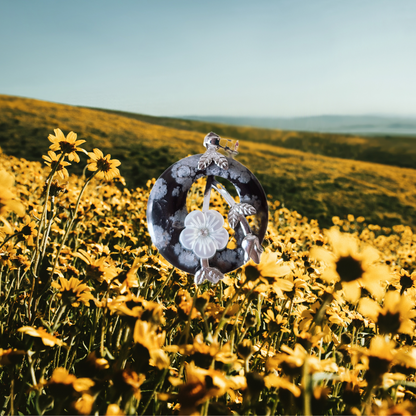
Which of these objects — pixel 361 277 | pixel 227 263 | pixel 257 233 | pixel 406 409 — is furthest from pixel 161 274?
pixel 406 409

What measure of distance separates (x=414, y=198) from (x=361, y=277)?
53.0 ft

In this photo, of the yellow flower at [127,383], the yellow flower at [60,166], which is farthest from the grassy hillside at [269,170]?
the yellow flower at [127,383]

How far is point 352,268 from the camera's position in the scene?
2.72ft

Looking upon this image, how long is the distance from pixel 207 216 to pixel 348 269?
465mm

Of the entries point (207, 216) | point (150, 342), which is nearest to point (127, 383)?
point (150, 342)

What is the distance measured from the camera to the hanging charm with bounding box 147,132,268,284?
1022mm

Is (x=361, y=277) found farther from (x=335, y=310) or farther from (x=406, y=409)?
(x=335, y=310)

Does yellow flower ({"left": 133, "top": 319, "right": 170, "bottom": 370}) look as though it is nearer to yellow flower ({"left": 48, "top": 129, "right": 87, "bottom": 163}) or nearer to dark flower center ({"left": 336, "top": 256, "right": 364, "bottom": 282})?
dark flower center ({"left": 336, "top": 256, "right": 364, "bottom": 282})

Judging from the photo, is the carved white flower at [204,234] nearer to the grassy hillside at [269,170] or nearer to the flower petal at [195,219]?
the flower petal at [195,219]

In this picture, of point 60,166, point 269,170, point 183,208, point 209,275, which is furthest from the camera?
point 269,170

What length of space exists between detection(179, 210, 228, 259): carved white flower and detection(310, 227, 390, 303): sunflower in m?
0.32

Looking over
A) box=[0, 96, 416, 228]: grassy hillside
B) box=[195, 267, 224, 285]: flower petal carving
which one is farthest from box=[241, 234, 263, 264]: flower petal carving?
box=[0, 96, 416, 228]: grassy hillside

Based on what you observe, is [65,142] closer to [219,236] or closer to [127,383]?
[219,236]

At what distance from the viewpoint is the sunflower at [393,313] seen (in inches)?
29.7
